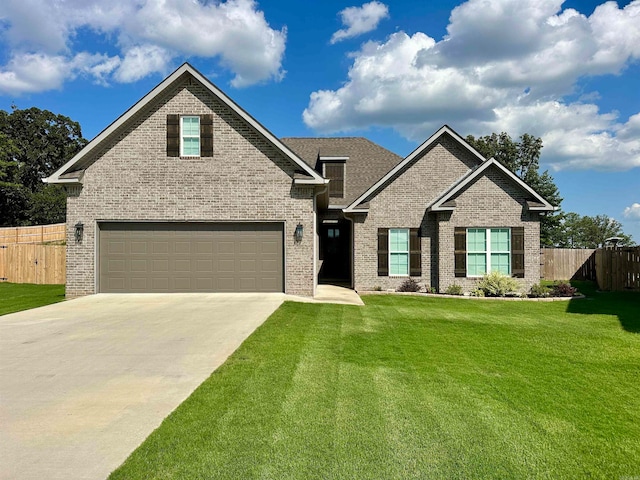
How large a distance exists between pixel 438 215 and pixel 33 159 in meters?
54.2

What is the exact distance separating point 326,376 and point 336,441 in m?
1.78

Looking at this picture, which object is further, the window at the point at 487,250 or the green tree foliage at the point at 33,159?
the green tree foliage at the point at 33,159

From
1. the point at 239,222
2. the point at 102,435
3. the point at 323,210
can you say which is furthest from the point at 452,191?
the point at 102,435

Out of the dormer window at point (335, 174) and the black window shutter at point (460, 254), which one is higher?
the dormer window at point (335, 174)

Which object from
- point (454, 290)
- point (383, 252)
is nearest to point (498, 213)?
point (454, 290)

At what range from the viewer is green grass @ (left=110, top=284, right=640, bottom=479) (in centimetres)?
337

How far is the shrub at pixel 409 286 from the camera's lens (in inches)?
628

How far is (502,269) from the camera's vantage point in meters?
15.6

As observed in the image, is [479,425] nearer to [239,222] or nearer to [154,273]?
[239,222]

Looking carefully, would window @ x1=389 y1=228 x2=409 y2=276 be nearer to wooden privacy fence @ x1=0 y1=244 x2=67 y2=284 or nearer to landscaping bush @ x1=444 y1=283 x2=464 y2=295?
landscaping bush @ x1=444 y1=283 x2=464 y2=295

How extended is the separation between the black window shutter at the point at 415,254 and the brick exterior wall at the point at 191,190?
459cm

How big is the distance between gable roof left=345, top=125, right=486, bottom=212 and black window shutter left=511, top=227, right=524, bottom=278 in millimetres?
3080

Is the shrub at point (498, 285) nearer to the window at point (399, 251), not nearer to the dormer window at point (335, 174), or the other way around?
the window at point (399, 251)

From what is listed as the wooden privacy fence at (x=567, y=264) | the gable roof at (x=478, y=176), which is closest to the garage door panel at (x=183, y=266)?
the gable roof at (x=478, y=176)
